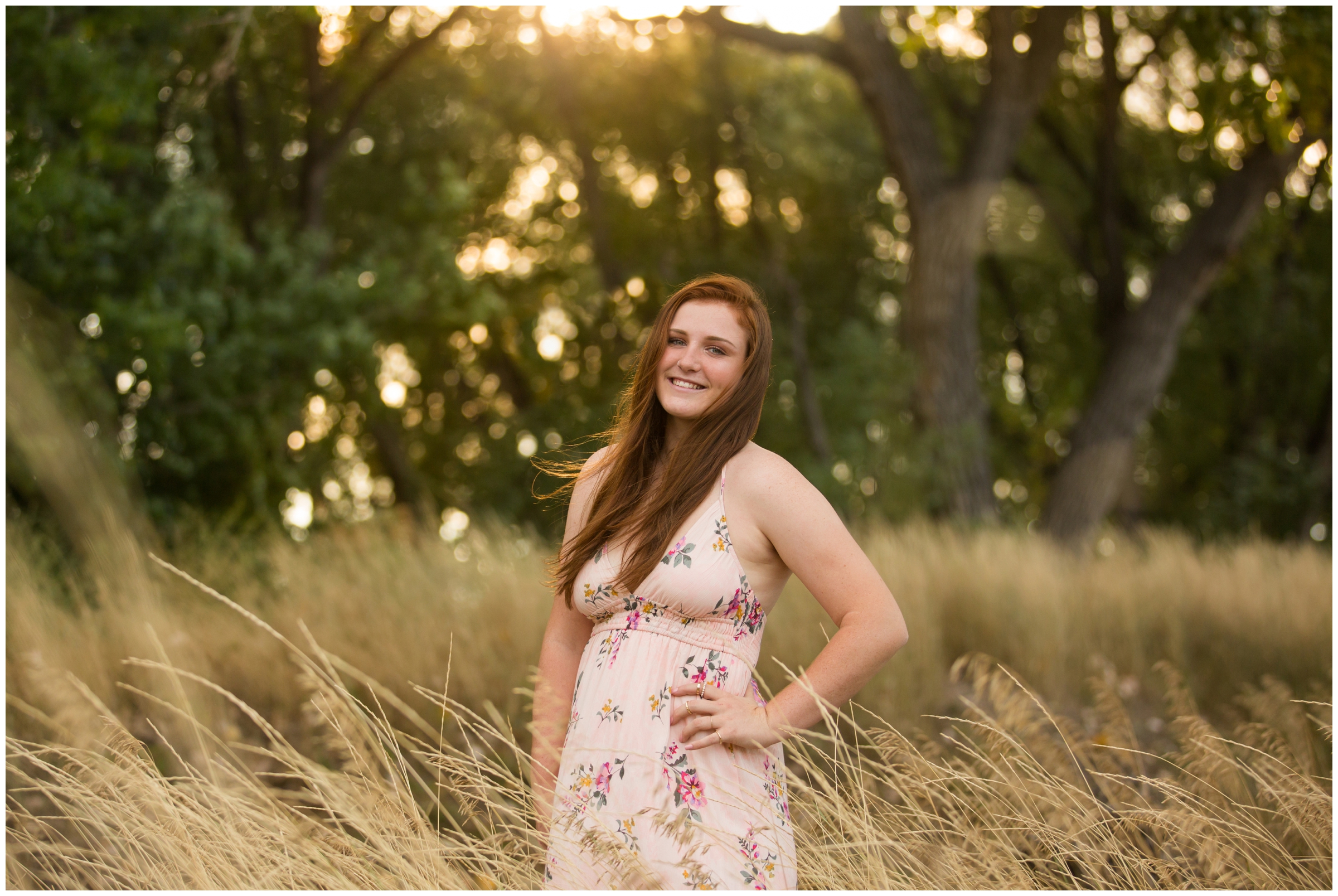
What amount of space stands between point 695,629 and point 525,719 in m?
2.93

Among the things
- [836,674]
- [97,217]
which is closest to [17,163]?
[97,217]

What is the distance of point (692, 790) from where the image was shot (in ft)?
6.65

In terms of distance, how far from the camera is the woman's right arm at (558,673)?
219 cm

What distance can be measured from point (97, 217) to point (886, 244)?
11.9m

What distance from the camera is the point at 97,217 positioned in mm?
6691

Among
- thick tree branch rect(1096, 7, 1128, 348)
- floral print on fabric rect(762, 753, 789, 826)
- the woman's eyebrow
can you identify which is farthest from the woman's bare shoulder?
thick tree branch rect(1096, 7, 1128, 348)

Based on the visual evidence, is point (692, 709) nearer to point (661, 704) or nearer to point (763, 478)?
point (661, 704)

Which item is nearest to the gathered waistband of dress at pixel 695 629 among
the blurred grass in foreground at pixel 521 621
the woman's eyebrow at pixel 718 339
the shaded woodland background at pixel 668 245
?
the woman's eyebrow at pixel 718 339

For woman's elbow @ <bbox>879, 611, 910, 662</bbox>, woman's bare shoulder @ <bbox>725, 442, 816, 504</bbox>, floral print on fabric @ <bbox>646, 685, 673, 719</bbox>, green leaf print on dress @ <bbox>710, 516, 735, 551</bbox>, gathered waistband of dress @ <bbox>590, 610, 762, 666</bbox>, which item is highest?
woman's bare shoulder @ <bbox>725, 442, 816, 504</bbox>

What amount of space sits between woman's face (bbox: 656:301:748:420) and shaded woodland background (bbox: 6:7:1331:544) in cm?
36

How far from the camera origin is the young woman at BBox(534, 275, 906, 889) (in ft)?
6.56

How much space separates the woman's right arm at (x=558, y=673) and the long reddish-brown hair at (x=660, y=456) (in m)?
0.04

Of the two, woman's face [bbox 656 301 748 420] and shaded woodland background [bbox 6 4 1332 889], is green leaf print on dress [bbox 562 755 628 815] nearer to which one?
shaded woodland background [bbox 6 4 1332 889]

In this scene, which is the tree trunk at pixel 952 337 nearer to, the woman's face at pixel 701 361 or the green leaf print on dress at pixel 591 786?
the woman's face at pixel 701 361
